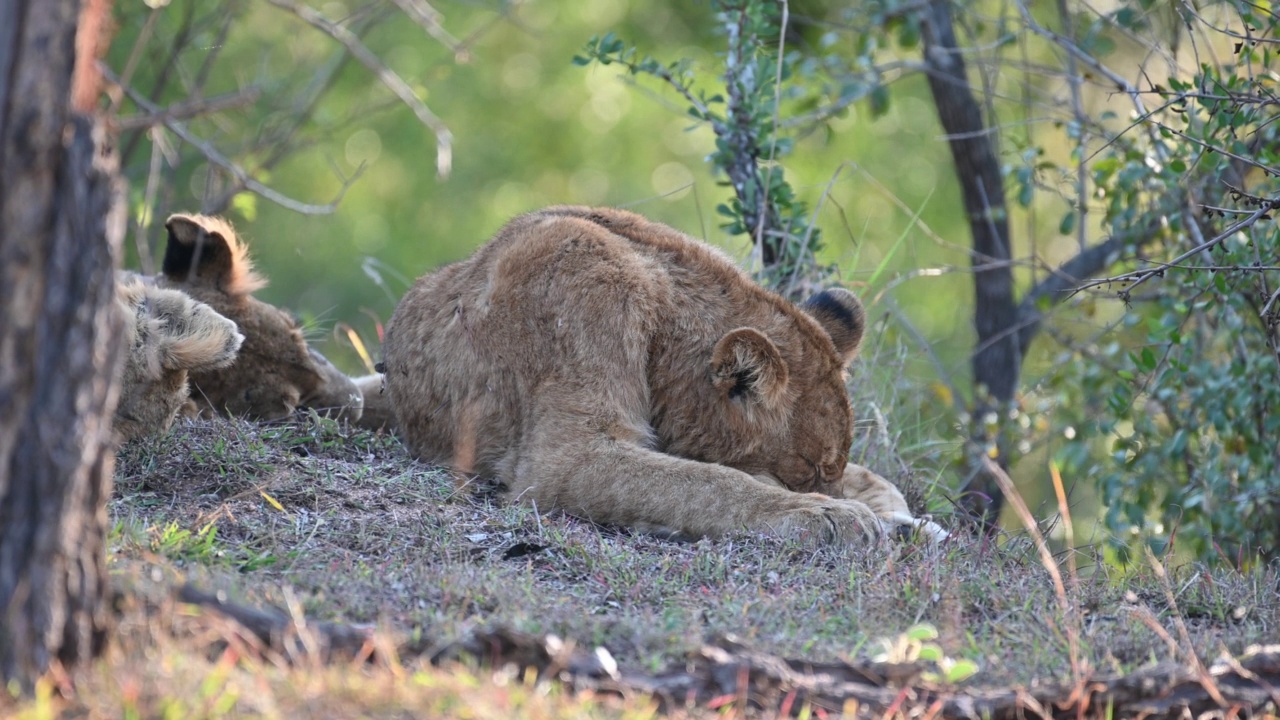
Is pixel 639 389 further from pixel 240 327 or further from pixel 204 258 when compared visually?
pixel 204 258

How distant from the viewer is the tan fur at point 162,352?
4.42 m

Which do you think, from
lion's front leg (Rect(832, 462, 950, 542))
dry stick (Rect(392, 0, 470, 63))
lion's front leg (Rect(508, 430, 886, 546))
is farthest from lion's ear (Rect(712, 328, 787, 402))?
dry stick (Rect(392, 0, 470, 63))

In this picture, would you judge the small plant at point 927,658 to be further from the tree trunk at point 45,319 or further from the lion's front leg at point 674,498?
the tree trunk at point 45,319

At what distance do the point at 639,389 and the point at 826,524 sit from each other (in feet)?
2.61

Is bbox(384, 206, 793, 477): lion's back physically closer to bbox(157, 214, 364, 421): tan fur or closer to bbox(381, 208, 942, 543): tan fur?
bbox(381, 208, 942, 543): tan fur

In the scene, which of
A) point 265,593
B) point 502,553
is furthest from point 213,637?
point 502,553

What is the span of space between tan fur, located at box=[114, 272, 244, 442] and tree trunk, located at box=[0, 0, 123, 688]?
2.14m

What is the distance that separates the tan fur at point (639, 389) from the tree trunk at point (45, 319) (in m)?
2.19

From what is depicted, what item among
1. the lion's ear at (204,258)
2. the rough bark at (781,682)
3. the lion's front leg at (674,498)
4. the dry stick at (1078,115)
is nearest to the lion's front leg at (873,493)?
the lion's front leg at (674,498)

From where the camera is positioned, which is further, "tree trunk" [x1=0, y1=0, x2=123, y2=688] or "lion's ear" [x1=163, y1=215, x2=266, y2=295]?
"lion's ear" [x1=163, y1=215, x2=266, y2=295]

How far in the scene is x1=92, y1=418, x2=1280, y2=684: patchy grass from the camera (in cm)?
316

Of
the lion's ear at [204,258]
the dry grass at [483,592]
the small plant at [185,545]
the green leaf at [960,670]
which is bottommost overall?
the small plant at [185,545]

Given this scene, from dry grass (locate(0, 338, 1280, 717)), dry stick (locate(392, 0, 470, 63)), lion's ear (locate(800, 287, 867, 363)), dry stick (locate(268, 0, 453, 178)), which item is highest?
dry stick (locate(392, 0, 470, 63))

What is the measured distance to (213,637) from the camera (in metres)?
2.52
